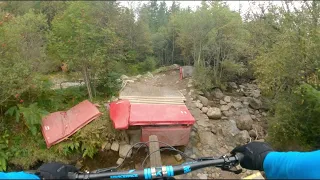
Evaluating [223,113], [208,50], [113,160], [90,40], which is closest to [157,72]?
[208,50]

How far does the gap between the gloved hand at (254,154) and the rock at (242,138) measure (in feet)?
18.8

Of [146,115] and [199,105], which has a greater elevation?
[146,115]

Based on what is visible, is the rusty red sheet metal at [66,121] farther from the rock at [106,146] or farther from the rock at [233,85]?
the rock at [233,85]

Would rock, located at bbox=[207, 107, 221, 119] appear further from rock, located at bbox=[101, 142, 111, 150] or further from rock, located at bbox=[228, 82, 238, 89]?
rock, located at bbox=[228, 82, 238, 89]

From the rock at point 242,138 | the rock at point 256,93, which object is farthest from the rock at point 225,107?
the rock at point 256,93

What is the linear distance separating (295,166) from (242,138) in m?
6.46

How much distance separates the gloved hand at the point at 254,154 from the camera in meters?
1.93

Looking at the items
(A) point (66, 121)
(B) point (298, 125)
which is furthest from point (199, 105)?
(A) point (66, 121)

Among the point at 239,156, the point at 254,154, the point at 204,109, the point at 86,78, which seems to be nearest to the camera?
the point at 254,154

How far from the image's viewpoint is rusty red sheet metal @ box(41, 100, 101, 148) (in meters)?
6.42

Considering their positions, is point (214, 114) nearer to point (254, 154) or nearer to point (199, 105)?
point (199, 105)

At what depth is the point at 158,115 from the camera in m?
6.44

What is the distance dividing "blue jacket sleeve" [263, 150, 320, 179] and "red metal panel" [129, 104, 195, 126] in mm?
4515

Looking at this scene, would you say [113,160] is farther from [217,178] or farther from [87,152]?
[217,178]
